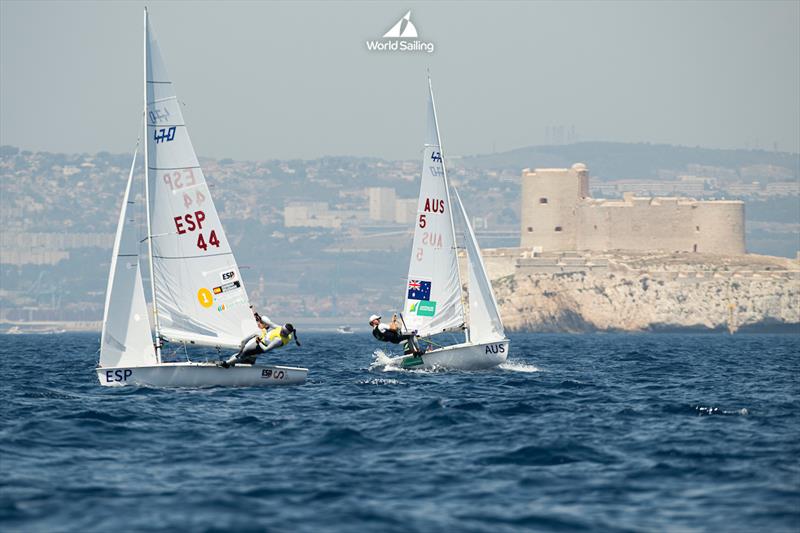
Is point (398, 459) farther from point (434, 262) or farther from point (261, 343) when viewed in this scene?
point (434, 262)

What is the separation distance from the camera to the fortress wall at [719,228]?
140750mm

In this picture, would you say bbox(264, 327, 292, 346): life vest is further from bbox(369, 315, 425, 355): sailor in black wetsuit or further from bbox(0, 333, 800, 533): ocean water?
bbox(369, 315, 425, 355): sailor in black wetsuit

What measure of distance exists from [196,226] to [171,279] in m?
1.12

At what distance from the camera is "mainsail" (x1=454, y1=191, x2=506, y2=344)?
112 ft

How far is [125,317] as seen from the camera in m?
26.1

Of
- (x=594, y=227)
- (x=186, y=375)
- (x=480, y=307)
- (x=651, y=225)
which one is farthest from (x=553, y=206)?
(x=186, y=375)

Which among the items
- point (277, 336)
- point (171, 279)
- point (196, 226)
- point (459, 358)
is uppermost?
point (196, 226)

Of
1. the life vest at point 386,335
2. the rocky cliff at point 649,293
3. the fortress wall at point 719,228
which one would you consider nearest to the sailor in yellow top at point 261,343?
the life vest at point 386,335

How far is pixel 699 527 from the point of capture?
13891 millimetres

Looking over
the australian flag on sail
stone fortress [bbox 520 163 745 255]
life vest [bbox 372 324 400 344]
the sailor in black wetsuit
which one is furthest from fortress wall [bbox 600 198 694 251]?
life vest [bbox 372 324 400 344]

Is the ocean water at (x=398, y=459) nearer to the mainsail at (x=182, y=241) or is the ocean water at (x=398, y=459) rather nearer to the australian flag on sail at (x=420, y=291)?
the mainsail at (x=182, y=241)

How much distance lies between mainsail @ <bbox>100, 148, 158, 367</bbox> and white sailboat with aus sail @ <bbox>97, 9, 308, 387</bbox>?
0.06 feet

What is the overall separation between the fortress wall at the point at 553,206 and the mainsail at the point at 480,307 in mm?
111166

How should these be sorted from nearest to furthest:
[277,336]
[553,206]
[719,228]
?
[277,336], [719,228], [553,206]
